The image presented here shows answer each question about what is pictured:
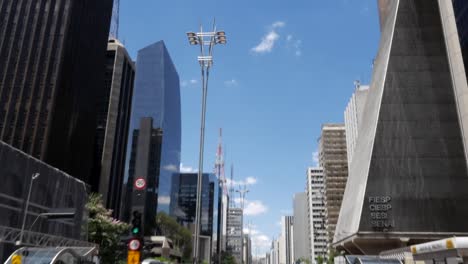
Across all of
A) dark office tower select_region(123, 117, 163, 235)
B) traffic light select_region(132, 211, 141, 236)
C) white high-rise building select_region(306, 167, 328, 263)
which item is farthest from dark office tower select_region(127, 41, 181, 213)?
traffic light select_region(132, 211, 141, 236)

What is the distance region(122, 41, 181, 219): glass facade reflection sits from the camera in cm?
13375

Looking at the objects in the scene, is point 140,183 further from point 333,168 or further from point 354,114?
point 333,168

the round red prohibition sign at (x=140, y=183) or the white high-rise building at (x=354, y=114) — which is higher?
the white high-rise building at (x=354, y=114)

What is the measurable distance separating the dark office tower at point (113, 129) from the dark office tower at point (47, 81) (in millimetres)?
24282

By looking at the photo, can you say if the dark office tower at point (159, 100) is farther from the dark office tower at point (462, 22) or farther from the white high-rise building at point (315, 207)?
the dark office tower at point (462, 22)

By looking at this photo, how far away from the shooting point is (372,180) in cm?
5241

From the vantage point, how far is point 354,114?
5290 inches

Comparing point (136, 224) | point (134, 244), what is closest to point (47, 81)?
point (136, 224)

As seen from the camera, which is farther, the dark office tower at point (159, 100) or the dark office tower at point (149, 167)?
the dark office tower at point (159, 100)

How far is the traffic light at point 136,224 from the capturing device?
43.1 feet

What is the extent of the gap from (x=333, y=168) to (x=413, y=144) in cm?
11060

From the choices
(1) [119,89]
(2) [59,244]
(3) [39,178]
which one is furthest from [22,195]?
(1) [119,89]

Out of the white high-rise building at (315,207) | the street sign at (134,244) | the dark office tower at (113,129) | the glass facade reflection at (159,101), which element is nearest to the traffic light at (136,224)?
the street sign at (134,244)

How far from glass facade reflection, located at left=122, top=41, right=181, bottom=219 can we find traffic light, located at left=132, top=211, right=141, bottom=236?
392ft
